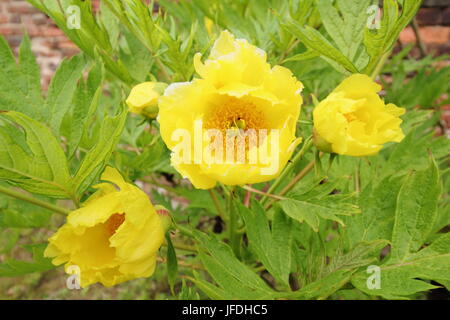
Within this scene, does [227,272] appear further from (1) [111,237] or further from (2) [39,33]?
(2) [39,33]

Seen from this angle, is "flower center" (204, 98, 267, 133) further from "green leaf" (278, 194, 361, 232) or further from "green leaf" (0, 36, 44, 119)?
"green leaf" (0, 36, 44, 119)

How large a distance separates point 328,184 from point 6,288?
141 cm

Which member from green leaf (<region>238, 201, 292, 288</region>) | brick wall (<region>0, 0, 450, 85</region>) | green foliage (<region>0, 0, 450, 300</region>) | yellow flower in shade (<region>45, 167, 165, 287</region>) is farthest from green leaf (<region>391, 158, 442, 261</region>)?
Answer: brick wall (<region>0, 0, 450, 85</region>)

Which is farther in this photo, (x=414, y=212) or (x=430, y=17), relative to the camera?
(x=430, y=17)

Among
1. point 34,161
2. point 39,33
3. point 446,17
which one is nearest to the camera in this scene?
point 34,161

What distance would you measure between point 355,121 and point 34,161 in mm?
307

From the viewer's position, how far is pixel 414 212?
0.51 m

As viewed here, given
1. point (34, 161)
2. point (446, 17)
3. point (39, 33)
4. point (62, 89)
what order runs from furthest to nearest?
point (39, 33), point (446, 17), point (62, 89), point (34, 161)

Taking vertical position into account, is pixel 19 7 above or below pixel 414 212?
above

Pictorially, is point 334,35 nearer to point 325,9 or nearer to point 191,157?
point 325,9

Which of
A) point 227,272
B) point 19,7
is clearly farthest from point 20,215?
point 19,7

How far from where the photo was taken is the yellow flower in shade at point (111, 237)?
1.41ft

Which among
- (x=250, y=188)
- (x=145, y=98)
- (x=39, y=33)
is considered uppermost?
(x=39, y=33)

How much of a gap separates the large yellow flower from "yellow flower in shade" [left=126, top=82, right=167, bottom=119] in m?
0.11
